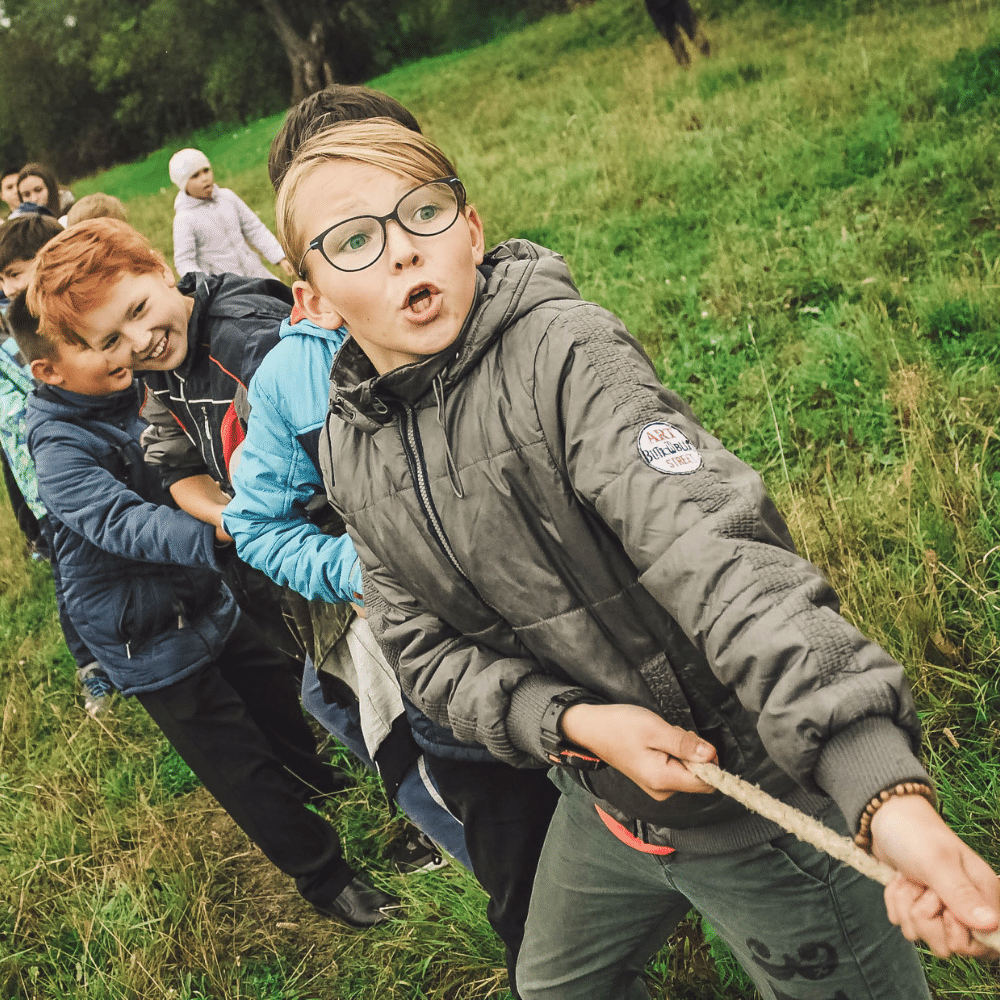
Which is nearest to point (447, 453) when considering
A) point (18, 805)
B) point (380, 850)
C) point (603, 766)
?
point (603, 766)

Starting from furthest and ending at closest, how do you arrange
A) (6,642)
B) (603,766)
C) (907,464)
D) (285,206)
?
(6,642) < (907,464) < (285,206) < (603,766)

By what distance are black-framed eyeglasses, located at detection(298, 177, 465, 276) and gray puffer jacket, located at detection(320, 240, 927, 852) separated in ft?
0.43

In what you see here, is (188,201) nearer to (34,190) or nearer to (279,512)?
(34,190)

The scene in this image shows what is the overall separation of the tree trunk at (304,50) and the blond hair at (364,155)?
31.2 m

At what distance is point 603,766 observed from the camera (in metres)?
1.37

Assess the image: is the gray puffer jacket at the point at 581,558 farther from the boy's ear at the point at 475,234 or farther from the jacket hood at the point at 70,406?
the jacket hood at the point at 70,406

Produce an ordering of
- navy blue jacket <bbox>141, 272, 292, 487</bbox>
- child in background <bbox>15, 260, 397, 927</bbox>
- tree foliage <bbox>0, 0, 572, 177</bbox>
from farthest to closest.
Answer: tree foliage <bbox>0, 0, 572, 177</bbox> < child in background <bbox>15, 260, 397, 927</bbox> < navy blue jacket <bbox>141, 272, 292, 487</bbox>

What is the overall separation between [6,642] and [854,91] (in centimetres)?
690

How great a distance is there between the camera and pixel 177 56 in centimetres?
3559

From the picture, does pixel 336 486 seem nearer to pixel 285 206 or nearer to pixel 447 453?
pixel 447 453

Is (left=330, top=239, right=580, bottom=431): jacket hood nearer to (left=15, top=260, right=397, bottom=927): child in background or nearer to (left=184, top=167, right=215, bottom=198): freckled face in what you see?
(left=15, top=260, right=397, bottom=927): child in background

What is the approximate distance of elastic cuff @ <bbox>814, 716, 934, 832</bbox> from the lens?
2.77 feet

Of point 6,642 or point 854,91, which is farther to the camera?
point 854,91

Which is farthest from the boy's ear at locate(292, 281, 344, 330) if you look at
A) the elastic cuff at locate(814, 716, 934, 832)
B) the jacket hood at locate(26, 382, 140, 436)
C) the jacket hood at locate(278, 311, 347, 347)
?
the jacket hood at locate(26, 382, 140, 436)
